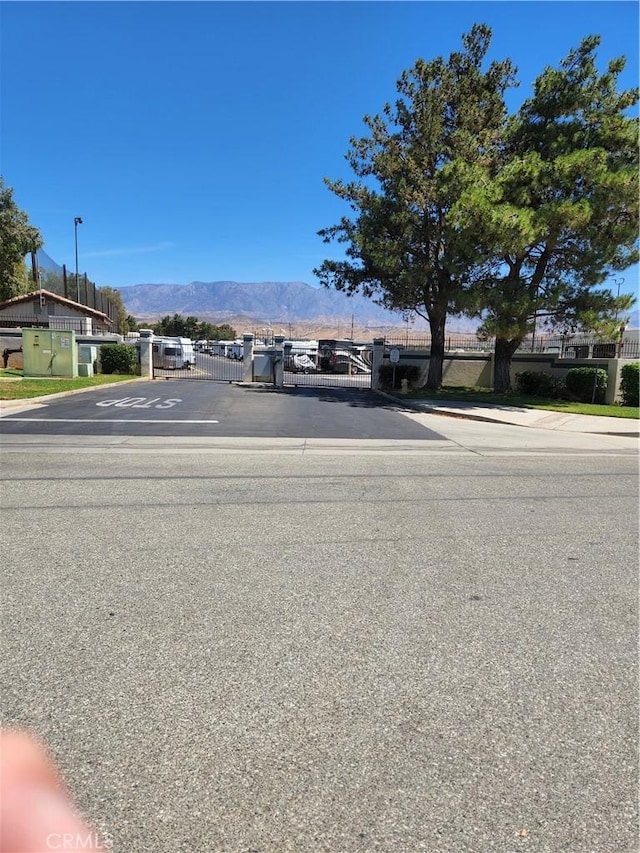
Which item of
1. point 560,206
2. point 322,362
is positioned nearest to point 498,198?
point 560,206

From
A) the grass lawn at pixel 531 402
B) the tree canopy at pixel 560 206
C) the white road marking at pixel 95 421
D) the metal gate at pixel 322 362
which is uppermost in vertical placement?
the tree canopy at pixel 560 206

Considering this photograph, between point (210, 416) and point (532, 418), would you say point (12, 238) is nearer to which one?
point (210, 416)

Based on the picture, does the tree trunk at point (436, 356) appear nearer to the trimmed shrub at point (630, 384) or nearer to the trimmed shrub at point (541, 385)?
the trimmed shrub at point (541, 385)

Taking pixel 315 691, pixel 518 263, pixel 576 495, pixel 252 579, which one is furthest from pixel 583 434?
pixel 315 691

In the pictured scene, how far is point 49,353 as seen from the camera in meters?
22.2

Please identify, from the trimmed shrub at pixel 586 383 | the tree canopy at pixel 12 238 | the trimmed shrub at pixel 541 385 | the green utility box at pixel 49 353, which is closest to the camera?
the trimmed shrub at pixel 586 383

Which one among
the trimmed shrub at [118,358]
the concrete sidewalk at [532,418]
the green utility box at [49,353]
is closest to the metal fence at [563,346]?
the concrete sidewalk at [532,418]

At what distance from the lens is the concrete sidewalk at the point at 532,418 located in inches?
563

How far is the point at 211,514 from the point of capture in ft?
18.8

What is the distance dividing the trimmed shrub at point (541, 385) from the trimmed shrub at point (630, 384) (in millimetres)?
2606

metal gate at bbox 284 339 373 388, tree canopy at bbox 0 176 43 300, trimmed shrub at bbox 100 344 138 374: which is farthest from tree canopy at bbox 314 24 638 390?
tree canopy at bbox 0 176 43 300

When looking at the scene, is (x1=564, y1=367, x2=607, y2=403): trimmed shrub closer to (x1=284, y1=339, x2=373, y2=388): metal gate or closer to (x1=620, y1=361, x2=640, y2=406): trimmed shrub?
(x1=620, y1=361, x2=640, y2=406): trimmed shrub

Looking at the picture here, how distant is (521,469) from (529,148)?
17110 millimetres

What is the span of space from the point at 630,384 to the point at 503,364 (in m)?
4.80
